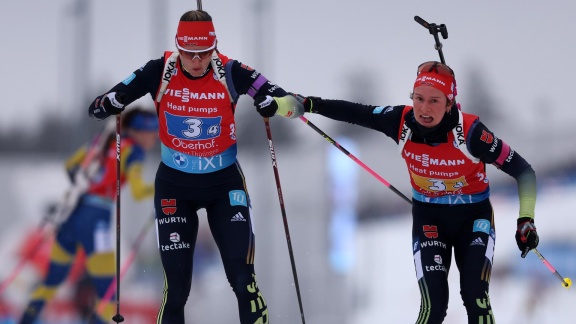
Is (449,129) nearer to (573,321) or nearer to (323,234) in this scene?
(573,321)

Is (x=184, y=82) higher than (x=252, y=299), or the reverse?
(x=184, y=82)

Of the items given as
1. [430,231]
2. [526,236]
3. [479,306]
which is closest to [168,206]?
[430,231]

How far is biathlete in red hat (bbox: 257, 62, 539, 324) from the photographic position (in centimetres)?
579

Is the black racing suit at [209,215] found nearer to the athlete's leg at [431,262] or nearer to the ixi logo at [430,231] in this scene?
the athlete's leg at [431,262]

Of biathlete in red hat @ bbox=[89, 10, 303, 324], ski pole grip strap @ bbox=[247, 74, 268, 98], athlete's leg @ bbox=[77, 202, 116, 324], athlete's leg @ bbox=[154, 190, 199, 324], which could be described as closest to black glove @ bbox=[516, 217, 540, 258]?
biathlete in red hat @ bbox=[89, 10, 303, 324]

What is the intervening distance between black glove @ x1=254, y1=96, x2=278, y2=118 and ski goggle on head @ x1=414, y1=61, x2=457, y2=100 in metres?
0.82

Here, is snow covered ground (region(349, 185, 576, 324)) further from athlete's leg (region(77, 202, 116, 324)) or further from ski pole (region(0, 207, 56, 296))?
ski pole (region(0, 207, 56, 296))

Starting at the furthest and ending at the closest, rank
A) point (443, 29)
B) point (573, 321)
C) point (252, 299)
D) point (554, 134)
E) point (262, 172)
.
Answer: point (262, 172)
point (554, 134)
point (573, 321)
point (443, 29)
point (252, 299)

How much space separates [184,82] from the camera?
19.4ft

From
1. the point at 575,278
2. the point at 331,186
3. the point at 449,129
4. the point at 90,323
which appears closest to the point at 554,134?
the point at 575,278

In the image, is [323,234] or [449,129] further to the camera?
[323,234]

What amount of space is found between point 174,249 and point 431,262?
1465mm

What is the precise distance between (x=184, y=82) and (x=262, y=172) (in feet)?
16.3

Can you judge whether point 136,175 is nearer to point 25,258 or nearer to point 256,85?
point 256,85
